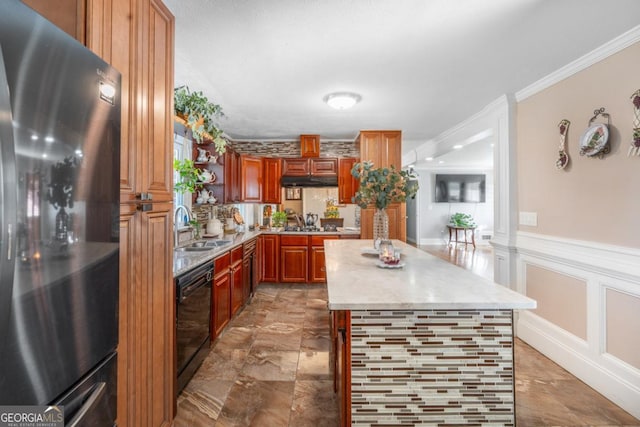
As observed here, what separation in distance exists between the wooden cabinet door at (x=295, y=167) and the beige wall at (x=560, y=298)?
11.2 ft

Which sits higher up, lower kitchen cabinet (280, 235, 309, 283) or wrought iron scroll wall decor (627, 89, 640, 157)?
wrought iron scroll wall decor (627, 89, 640, 157)

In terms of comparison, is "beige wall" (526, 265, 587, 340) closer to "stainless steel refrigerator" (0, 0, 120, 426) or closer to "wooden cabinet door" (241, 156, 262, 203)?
"stainless steel refrigerator" (0, 0, 120, 426)

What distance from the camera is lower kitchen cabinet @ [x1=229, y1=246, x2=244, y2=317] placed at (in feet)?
10.2

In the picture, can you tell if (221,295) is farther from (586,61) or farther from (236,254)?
(586,61)

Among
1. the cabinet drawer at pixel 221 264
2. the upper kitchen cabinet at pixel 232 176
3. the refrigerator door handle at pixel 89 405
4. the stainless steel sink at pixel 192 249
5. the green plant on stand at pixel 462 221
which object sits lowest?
the refrigerator door handle at pixel 89 405

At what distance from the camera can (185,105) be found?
2000 mm

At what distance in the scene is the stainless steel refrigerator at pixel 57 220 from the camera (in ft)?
1.90

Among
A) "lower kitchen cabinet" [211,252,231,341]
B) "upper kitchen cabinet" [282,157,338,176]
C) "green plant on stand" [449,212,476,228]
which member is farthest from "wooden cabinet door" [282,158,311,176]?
"green plant on stand" [449,212,476,228]

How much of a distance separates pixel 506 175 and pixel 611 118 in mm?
1096

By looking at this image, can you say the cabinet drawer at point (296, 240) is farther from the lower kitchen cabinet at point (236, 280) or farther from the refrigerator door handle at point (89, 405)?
the refrigerator door handle at point (89, 405)

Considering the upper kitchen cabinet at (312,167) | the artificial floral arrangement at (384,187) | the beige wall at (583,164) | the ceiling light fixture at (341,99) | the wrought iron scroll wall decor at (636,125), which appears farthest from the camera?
the upper kitchen cabinet at (312,167)

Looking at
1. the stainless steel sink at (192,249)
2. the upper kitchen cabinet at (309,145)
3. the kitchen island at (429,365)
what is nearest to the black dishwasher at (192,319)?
the stainless steel sink at (192,249)

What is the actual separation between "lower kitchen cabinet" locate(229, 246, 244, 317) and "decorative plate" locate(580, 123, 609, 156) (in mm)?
3277

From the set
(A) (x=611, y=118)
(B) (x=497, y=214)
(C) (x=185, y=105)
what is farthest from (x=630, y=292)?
(C) (x=185, y=105)
